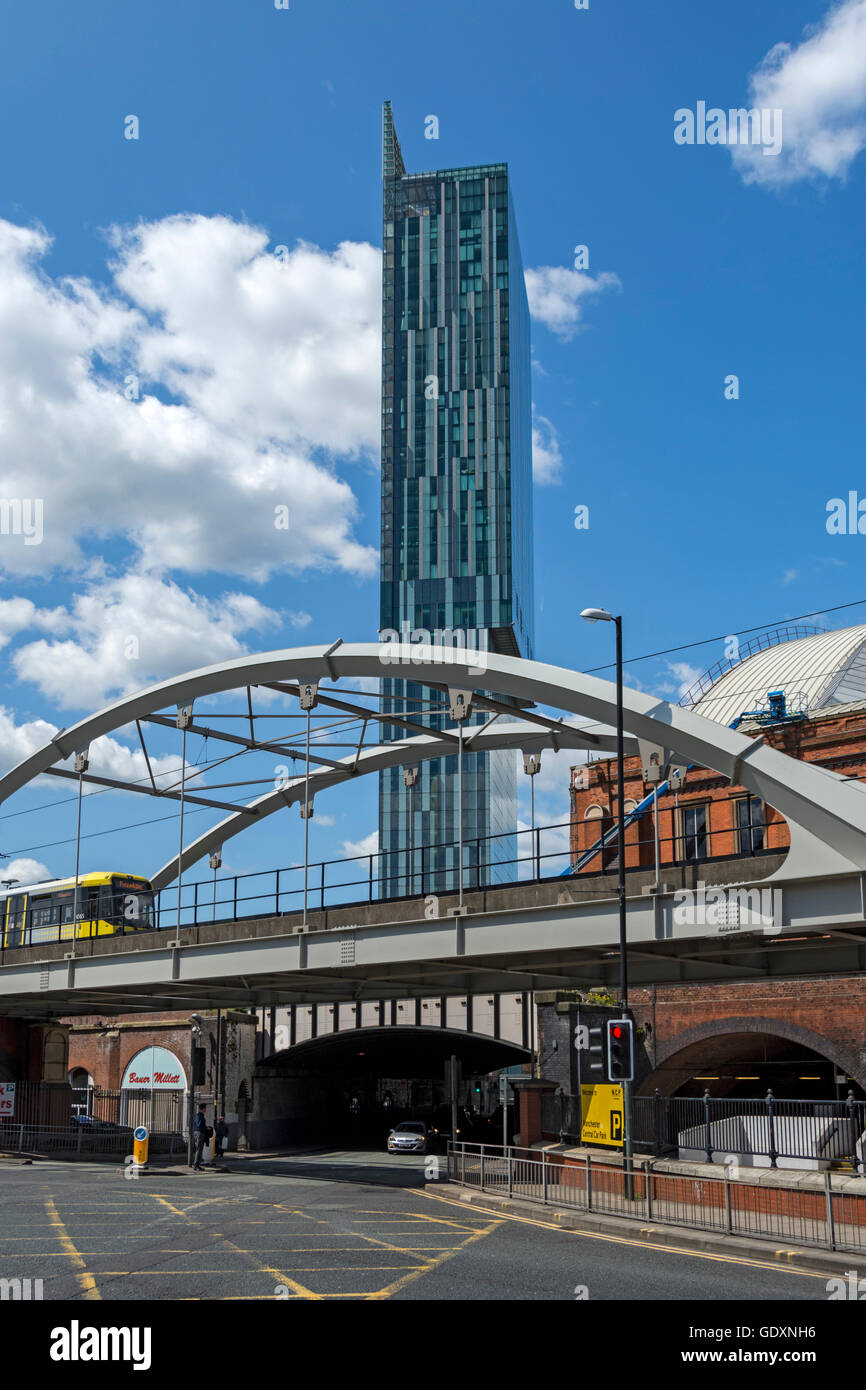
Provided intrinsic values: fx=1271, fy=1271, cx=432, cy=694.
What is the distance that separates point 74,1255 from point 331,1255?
3.36 metres

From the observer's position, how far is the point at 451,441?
176875 millimetres

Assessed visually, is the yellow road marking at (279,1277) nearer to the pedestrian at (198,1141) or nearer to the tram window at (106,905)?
the pedestrian at (198,1141)

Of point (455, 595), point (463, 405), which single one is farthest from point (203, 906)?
point (463, 405)

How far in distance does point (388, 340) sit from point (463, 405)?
593 inches

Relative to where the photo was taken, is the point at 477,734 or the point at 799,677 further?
the point at 799,677

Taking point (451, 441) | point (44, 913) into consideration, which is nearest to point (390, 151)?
point (451, 441)

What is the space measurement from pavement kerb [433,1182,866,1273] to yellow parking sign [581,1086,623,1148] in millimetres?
1849

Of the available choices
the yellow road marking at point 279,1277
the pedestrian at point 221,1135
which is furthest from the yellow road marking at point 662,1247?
the pedestrian at point 221,1135

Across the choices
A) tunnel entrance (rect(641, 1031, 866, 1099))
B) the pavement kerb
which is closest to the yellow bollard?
the pavement kerb

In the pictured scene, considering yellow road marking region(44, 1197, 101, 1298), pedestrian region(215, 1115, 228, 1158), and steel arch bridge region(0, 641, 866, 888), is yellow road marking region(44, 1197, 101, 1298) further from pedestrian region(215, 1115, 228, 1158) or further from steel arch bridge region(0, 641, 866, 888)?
pedestrian region(215, 1115, 228, 1158)

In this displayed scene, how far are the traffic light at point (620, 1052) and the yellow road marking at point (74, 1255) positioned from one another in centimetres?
929

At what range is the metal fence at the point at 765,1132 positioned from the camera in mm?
24812

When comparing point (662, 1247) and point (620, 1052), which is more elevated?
point (620, 1052)

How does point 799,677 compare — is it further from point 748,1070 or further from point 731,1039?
point 731,1039
